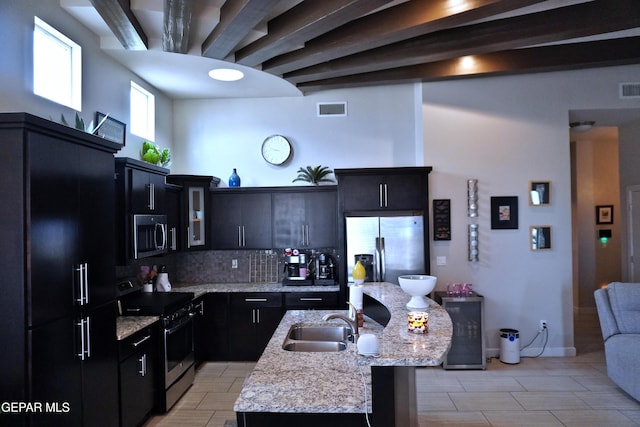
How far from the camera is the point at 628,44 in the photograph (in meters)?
4.07

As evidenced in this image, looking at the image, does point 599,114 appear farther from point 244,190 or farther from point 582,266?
point 244,190

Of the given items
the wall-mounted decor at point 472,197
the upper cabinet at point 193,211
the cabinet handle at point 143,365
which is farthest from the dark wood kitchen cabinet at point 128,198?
the wall-mounted decor at point 472,197

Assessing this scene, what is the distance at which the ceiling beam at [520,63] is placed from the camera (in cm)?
415

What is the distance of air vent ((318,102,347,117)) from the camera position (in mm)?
5152

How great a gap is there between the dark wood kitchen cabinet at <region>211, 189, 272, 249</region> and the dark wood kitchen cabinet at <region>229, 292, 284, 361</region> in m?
0.68

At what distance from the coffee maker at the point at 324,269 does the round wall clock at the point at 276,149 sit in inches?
57.1

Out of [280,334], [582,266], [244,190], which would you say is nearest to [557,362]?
[582,266]

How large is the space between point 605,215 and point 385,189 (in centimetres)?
488

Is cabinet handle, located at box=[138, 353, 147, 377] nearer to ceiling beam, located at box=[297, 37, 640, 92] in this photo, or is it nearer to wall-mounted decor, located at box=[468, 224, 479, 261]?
ceiling beam, located at box=[297, 37, 640, 92]

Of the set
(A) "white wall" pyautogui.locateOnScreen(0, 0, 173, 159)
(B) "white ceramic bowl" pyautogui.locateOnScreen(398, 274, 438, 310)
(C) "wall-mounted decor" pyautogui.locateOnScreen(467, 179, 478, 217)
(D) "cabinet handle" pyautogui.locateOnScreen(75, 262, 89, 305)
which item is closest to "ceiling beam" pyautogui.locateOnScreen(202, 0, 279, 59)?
(A) "white wall" pyautogui.locateOnScreen(0, 0, 173, 159)

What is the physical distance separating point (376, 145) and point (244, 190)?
6.21ft

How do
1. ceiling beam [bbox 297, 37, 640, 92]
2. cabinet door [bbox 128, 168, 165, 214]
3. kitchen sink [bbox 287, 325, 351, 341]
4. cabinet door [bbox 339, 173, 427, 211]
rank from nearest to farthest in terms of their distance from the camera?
kitchen sink [bbox 287, 325, 351, 341], cabinet door [bbox 128, 168, 165, 214], ceiling beam [bbox 297, 37, 640, 92], cabinet door [bbox 339, 173, 427, 211]

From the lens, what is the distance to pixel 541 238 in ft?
15.2

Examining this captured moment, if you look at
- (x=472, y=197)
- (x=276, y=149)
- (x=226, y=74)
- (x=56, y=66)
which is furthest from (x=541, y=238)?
(x=56, y=66)
